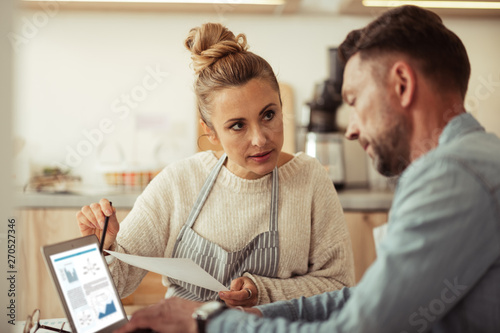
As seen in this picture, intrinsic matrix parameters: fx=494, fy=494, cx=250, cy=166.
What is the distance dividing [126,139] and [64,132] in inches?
14.6

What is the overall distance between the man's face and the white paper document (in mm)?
493

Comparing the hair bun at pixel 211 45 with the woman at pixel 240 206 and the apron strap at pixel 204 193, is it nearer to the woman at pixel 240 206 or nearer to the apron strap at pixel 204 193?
the woman at pixel 240 206

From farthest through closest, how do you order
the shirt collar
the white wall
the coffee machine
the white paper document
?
the white wall
the coffee machine
the white paper document
the shirt collar

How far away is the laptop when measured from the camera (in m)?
0.87

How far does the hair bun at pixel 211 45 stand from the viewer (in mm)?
1407

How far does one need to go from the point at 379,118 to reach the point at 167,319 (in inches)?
20.5

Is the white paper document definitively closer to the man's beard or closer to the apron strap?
the apron strap

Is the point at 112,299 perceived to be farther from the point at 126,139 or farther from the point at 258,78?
the point at 126,139

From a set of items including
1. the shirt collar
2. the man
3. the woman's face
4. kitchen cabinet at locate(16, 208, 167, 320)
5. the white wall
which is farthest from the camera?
the white wall

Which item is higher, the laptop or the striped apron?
the laptop

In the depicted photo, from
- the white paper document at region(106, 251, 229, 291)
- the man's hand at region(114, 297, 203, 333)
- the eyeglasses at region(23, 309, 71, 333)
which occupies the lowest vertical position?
the eyeglasses at region(23, 309, 71, 333)

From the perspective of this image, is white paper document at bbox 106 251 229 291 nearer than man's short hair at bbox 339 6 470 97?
No

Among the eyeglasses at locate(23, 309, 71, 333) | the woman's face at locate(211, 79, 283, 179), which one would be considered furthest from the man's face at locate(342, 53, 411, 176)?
the eyeglasses at locate(23, 309, 71, 333)

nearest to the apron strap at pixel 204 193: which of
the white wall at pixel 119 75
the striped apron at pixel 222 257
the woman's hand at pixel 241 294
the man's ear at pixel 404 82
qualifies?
the striped apron at pixel 222 257
